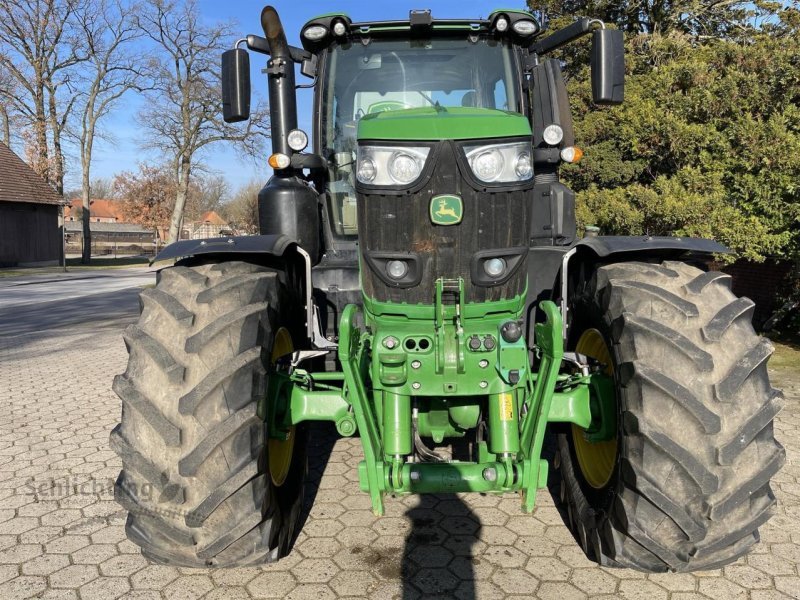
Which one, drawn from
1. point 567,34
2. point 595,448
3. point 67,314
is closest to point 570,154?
point 567,34

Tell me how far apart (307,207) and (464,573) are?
2162 millimetres

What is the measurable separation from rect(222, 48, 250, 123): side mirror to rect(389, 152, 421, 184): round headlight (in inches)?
59.2

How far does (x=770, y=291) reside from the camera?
9602mm

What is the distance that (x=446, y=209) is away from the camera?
2467mm

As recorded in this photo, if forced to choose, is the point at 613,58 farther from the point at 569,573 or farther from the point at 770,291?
the point at 770,291

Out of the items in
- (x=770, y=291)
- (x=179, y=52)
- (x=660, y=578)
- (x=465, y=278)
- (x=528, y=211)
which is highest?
(x=179, y=52)

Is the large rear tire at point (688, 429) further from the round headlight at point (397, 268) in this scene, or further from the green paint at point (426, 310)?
the round headlight at point (397, 268)

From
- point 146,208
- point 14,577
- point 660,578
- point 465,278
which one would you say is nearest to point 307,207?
point 465,278

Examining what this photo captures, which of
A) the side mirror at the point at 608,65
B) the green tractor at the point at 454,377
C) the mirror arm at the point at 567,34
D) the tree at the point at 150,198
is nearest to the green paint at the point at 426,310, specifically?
the green tractor at the point at 454,377

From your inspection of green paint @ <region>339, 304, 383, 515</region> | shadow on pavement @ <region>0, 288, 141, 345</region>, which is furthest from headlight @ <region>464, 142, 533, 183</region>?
shadow on pavement @ <region>0, 288, 141, 345</region>

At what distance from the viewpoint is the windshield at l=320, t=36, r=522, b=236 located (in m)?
3.70

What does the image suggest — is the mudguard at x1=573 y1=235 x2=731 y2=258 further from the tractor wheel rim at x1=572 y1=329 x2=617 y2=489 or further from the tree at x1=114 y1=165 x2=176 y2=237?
the tree at x1=114 y1=165 x2=176 y2=237

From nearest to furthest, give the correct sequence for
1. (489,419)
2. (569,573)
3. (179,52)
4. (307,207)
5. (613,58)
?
(489,419) → (569,573) → (613,58) → (307,207) → (179,52)

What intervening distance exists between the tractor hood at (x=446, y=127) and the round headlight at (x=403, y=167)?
0.23ft
